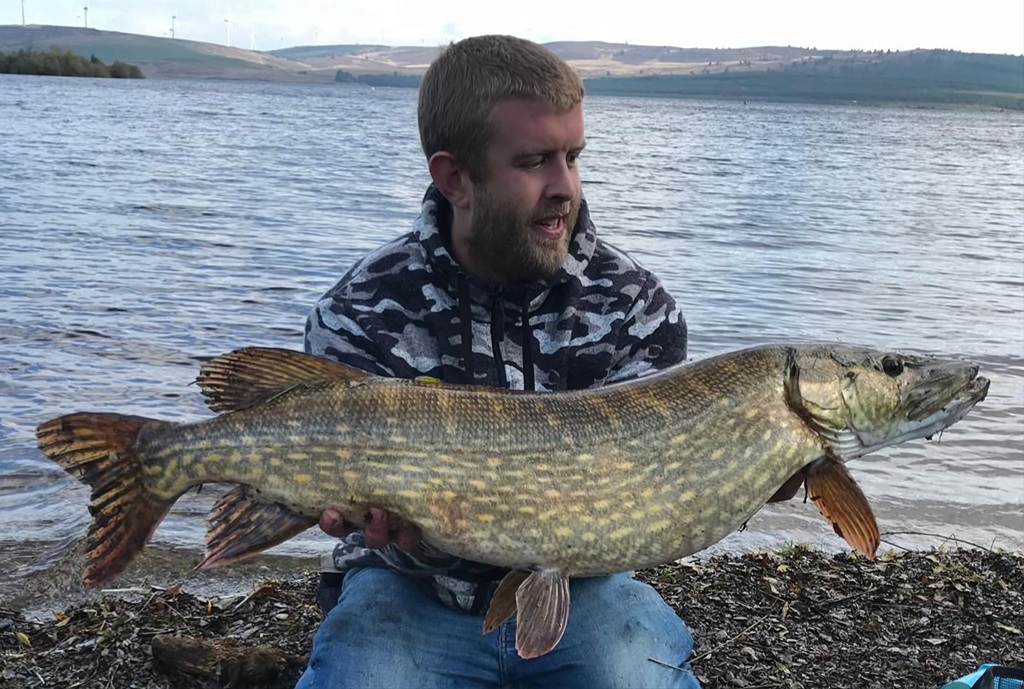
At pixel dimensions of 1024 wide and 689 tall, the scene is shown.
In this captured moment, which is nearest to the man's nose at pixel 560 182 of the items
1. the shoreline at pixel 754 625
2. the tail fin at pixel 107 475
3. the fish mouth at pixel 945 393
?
the fish mouth at pixel 945 393

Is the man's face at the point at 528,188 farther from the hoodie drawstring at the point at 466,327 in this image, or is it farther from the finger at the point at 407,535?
the finger at the point at 407,535

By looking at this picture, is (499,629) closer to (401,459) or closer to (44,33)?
(401,459)

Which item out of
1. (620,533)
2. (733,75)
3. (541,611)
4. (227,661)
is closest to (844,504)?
(620,533)

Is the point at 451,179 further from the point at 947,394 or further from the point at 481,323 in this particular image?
the point at 947,394

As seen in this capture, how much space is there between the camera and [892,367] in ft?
10.8

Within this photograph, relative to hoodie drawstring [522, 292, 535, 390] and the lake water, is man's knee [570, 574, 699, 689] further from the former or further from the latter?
the lake water

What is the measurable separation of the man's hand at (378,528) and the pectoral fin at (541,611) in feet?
1.18

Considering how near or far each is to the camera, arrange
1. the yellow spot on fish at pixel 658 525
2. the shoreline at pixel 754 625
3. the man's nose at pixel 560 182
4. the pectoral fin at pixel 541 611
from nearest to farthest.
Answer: the pectoral fin at pixel 541 611, the yellow spot on fish at pixel 658 525, the man's nose at pixel 560 182, the shoreline at pixel 754 625

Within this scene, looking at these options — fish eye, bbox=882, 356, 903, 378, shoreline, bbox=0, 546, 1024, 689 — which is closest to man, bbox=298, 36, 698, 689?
shoreline, bbox=0, 546, 1024, 689

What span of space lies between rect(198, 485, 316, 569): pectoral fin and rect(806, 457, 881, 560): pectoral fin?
5.01ft

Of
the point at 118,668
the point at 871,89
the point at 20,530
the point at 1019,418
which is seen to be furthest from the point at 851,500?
the point at 871,89

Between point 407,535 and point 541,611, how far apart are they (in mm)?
448

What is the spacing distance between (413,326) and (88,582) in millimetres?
1348

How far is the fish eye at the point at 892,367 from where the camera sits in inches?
129
